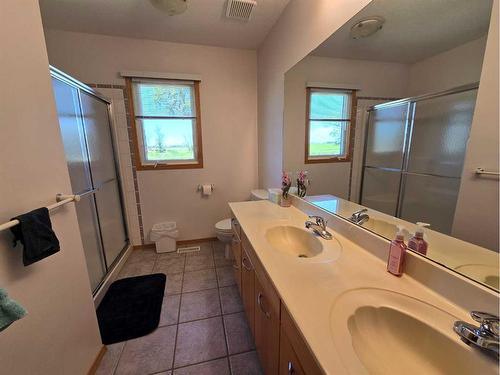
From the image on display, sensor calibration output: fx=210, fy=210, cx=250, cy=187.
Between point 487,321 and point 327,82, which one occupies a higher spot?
point 327,82

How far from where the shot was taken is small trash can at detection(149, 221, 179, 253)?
2662mm

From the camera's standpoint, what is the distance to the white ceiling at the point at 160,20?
1.80 metres

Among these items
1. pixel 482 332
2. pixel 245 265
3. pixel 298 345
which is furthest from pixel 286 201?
pixel 482 332

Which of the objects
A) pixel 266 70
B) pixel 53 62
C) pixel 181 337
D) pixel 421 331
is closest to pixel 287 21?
pixel 266 70

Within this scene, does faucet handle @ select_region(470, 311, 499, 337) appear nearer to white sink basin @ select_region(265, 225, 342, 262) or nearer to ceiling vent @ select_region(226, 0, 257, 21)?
white sink basin @ select_region(265, 225, 342, 262)

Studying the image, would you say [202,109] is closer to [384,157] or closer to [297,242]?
[297,242]

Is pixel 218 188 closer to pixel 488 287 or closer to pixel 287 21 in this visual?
pixel 287 21

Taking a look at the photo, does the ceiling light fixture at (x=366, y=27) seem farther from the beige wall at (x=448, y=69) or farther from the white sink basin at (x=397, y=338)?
the white sink basin at (x=397, y=338)

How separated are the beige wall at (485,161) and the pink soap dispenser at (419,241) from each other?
0.13 m

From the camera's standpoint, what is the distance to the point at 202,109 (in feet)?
8.61

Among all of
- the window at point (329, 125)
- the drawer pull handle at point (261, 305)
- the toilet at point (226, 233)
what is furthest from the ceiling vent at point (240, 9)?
the drawer pull handle at point (261, 305)

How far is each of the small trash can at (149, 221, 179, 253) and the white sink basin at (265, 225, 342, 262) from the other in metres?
1.75

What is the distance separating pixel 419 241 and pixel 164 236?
102 inches

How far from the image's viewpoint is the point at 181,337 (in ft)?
5.00
